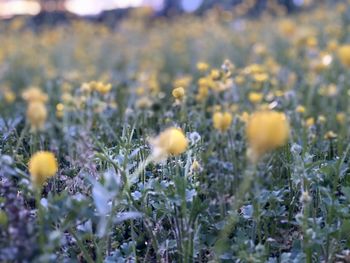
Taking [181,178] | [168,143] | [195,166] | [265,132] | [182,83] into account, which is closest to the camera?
[265,132]

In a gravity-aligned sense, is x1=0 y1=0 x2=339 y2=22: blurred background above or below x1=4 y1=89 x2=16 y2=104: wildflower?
above

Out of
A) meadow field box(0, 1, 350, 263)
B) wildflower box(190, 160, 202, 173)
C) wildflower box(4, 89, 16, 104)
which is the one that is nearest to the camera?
meadow field box(0, 1, 350, 263)

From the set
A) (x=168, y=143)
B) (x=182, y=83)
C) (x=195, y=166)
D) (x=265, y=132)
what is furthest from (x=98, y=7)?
(x=265, y=132)

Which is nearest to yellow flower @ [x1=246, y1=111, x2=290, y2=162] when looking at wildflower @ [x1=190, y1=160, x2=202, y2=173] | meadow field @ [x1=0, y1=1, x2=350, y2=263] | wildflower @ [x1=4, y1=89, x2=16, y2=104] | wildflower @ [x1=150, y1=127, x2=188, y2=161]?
meadow field @ [x1=0, y1=1, x2=350, y2=263]

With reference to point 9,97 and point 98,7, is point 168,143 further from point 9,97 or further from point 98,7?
point 98,7

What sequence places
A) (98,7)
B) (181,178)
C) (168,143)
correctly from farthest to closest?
(98,7) → (181,178) → (168,143)

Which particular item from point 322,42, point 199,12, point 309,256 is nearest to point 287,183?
point 309,256

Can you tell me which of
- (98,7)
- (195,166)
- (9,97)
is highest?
(98,7)

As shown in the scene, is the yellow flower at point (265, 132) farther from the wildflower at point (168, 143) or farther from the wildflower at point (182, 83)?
the wildflower at point (182, 83)

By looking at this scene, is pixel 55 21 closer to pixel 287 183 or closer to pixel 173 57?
pixel 173 57

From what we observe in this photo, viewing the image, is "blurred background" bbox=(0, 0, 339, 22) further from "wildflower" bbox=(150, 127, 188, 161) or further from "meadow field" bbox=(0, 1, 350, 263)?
"wildflower" bbox=(150, 127, 188, 161)

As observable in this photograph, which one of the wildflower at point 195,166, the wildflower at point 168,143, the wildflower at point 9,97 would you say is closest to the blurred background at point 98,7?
the wildflower at point 9,97

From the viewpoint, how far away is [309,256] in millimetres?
1323

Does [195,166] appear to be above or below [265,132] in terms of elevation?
below
